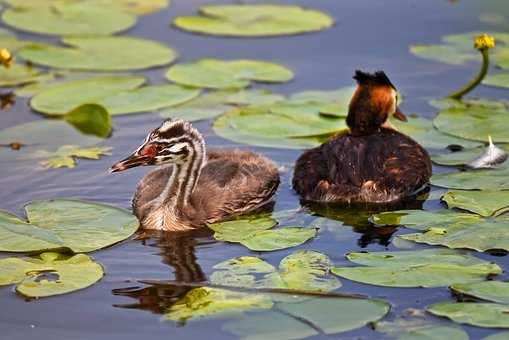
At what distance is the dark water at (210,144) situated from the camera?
8344mm

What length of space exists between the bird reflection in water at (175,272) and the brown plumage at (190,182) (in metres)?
0.16

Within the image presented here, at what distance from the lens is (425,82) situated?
1311 centimetres

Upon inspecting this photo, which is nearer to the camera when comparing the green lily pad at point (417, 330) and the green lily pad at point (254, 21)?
the green lily pad at point (417, 330)

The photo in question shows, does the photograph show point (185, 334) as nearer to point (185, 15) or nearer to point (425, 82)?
point (425, 82)

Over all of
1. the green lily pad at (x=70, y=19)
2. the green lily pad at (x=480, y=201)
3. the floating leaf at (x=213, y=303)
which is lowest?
the floating leaf at (x=213, y=303)

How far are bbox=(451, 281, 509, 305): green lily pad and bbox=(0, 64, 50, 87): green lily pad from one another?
6.35 metres

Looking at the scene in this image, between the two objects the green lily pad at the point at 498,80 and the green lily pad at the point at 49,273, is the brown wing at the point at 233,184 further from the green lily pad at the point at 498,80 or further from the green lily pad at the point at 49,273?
the green lily pad at the point at 498,80

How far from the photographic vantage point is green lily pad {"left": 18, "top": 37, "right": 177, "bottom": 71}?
13.5 metres

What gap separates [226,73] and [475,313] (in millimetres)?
5790

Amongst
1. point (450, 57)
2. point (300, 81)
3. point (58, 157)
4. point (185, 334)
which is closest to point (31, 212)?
point (58, 157)

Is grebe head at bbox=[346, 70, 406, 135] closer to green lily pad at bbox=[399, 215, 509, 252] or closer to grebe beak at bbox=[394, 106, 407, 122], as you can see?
grebe beak at bbox=[394, 106, 407, 122]

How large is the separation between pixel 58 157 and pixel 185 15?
4.22 meters

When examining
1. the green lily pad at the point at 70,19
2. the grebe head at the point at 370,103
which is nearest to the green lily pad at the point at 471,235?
the grebe head at the point at 370,103

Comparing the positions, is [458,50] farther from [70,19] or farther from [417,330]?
[417,330]
